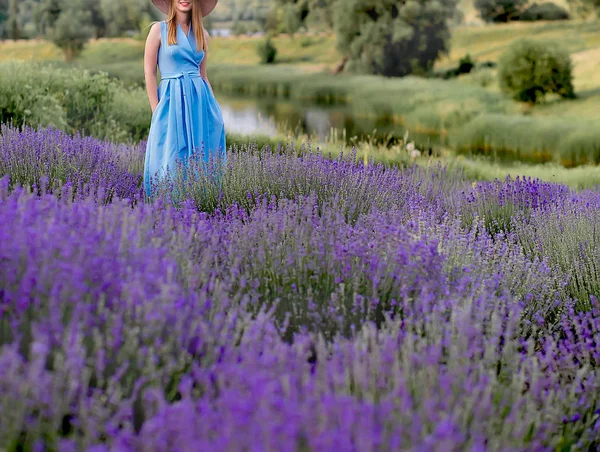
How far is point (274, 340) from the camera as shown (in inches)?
84.6

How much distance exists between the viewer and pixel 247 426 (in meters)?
1.46

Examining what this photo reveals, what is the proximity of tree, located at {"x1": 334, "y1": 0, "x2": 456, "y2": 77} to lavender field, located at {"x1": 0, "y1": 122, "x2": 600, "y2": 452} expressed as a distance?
95.5 feet

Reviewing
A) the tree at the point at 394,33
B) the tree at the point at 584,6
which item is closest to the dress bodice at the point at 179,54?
the tree at the point at 394,33

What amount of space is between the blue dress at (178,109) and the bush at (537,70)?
20.7 meters

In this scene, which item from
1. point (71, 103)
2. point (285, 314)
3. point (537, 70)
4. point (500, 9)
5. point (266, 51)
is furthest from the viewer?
point (500, 9)

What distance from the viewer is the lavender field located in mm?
1569

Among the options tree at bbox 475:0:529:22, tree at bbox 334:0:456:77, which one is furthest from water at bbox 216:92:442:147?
tree at bbox 475:0:529:22

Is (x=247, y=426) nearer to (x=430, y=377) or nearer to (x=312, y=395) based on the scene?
(x=312, y=395)

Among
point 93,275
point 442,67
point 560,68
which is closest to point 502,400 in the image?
point 93,275

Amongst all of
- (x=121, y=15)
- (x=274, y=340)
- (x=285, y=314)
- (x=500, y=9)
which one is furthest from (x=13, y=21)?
(x=274, y=340)

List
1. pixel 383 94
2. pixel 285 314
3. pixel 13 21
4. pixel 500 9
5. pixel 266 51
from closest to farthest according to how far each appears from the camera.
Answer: pixel 285 314 → pixel 383 94 → pixel 266 51 → pixel 500 9 → pixel 13 21

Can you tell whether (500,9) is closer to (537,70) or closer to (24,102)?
(537,70)

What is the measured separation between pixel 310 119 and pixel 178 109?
20.0 metres

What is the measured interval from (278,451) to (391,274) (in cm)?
142
